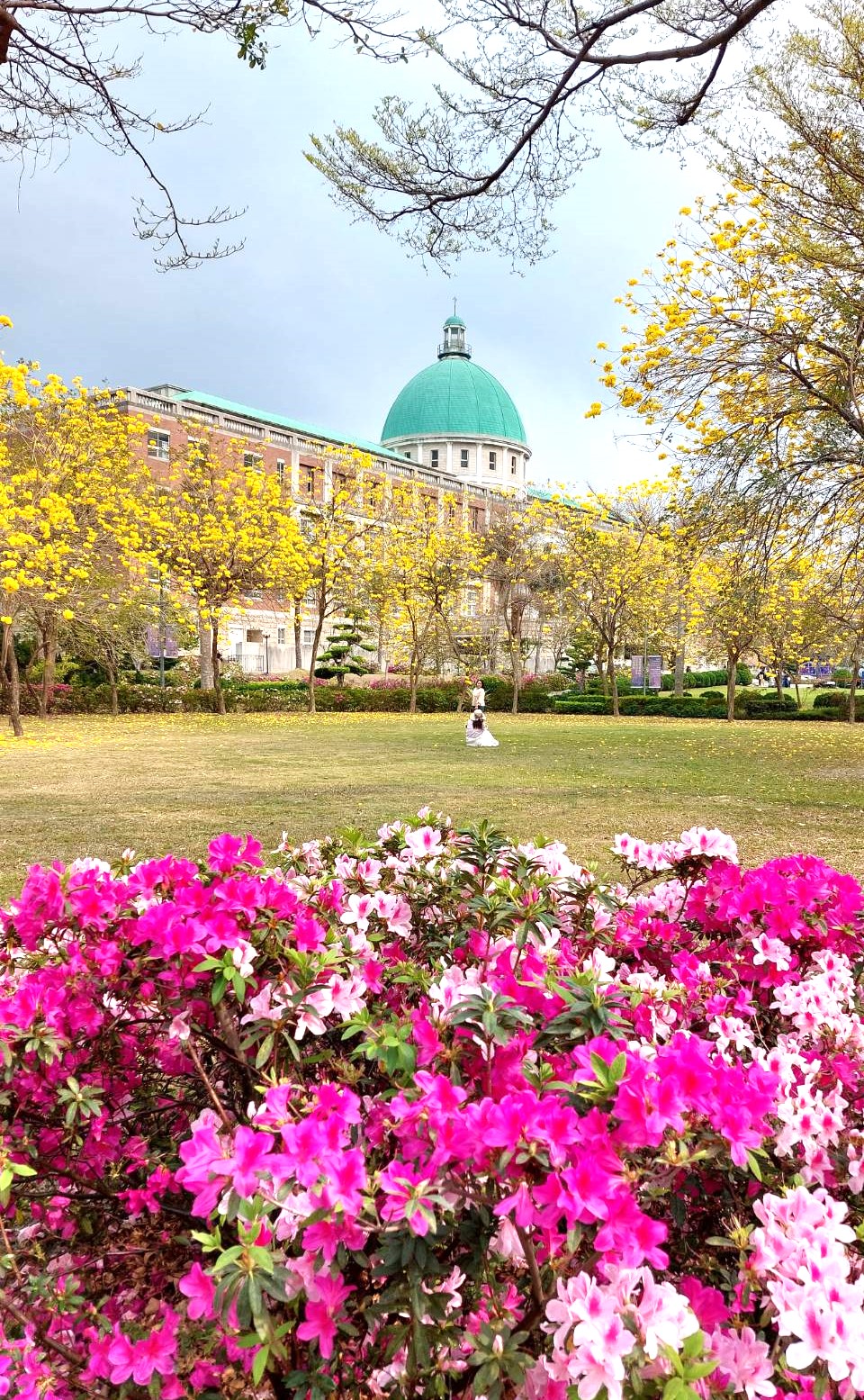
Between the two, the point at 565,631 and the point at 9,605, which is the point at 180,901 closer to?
the point at 9,605

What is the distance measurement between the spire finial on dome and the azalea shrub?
247 feet

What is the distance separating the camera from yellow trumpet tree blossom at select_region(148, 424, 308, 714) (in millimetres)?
21031

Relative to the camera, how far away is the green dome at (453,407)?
65.5 meters

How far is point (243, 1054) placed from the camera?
4.33 feet

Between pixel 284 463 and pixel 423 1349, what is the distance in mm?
50303

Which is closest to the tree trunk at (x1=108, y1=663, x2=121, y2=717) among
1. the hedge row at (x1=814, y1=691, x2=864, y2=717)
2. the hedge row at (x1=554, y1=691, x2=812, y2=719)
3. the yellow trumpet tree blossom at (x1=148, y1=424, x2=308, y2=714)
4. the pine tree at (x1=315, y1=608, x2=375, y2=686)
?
the yellow trumpet tree blossom at (x1=148, y1=424, x2=308, y2=714)

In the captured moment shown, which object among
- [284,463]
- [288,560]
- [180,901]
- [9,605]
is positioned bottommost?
[180,901]

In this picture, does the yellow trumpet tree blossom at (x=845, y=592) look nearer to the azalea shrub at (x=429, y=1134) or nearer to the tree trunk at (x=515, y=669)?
the azalea shrub at (x=429, y=1134)

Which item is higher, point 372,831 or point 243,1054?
point 243,1054

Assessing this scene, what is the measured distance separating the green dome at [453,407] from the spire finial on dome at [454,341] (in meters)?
3.24

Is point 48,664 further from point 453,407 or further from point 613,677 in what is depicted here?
point 453,407

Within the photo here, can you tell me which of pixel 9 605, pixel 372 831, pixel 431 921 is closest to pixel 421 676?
pixel 9 605

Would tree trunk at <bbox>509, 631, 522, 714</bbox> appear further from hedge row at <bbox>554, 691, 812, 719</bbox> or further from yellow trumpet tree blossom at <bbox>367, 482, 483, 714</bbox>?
yellow trumpet tree blossom at <bbox>367, 482, 483, 714</bbox>

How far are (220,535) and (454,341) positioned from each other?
57997 mm
